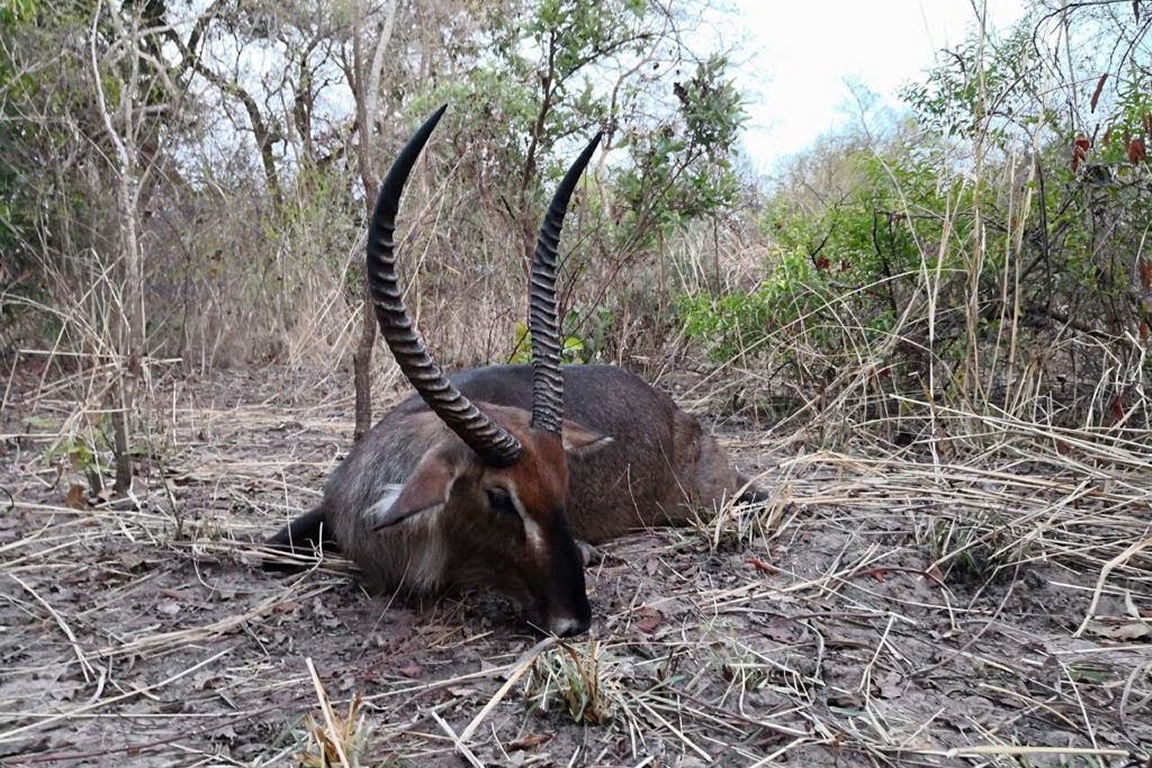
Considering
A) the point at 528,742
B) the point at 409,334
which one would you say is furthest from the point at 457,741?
the point at 409,334

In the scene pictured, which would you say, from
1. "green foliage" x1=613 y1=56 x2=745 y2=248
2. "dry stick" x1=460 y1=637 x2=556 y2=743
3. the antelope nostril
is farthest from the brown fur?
"green foliage" x1=613 y1=56 x2=745 y2=248

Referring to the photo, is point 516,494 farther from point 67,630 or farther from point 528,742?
point 67,630

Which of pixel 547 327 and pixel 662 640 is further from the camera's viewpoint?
pixel 547 327

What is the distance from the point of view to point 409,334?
3.28m

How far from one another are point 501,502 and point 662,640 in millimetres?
805

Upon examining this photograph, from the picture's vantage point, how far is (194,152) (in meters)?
9.19

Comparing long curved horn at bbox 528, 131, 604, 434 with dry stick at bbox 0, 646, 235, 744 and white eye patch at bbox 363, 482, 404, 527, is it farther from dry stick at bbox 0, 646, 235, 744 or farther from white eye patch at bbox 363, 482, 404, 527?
dry stick at bbox 0, 646, 235, 744

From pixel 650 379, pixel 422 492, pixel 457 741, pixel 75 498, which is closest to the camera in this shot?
pixel 457 741

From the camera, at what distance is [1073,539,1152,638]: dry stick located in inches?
141

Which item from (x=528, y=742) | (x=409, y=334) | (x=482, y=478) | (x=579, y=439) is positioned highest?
(x=409, y=334)

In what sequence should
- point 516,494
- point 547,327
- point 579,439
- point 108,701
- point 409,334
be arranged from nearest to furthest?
point 108,701 → point 409,334 → point 516,494 → point 547,327 → point 579,439

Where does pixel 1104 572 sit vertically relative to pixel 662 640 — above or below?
above

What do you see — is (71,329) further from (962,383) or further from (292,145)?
(962,383)

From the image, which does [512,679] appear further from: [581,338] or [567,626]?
[581,338]
